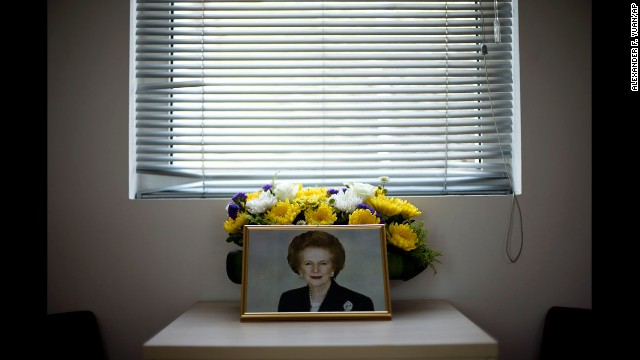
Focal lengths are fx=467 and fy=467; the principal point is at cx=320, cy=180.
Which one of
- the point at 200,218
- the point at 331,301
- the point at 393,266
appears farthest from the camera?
the point at 200,218

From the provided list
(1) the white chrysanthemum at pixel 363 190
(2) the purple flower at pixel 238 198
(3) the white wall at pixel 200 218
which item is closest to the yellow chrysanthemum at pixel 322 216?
(1) the white chrysanthemum at pixel 363 190

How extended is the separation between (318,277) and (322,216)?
0.18m

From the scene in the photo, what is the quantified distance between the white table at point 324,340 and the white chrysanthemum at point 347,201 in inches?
12.8

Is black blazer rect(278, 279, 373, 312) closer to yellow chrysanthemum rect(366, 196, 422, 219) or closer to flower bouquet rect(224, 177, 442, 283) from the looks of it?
flower bouquet rect(224, 177, 442, 283)

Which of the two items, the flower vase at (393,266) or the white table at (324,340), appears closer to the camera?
the white table at (324,340)

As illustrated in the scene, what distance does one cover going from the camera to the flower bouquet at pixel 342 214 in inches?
54.2

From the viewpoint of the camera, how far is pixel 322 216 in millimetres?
1386

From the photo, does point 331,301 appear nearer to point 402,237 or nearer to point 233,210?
point 402,237

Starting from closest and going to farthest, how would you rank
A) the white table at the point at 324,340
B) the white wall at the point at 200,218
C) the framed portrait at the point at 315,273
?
the white table at the point at 324,340 < the framed portrait at the point at 315,273 < the white wall at the point at 200,218

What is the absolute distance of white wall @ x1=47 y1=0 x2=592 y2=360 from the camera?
154 cm

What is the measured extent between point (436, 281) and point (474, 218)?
0.80 ft

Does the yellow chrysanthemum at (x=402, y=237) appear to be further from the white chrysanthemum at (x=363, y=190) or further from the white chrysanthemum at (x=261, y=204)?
the white chrysanthemum at (x=261, y=204)

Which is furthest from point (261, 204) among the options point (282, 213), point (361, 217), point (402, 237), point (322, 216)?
Answer: point (402, 237)
